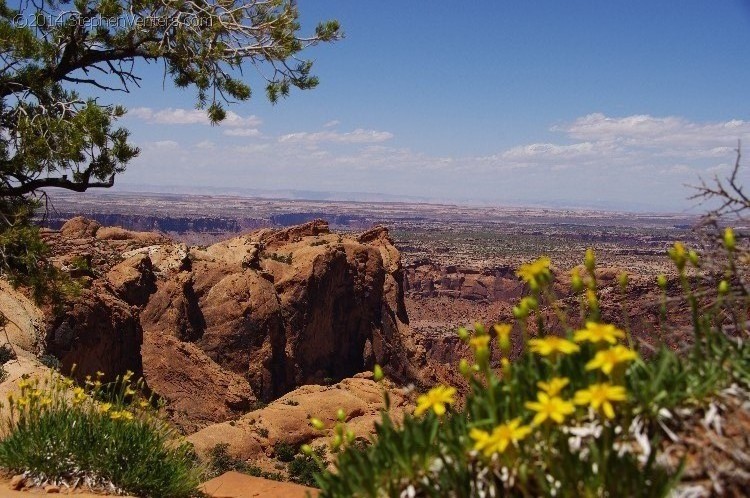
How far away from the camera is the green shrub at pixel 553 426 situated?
7.72ft

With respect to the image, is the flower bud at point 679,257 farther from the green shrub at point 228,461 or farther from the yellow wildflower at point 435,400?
the green shrub at point 228,461

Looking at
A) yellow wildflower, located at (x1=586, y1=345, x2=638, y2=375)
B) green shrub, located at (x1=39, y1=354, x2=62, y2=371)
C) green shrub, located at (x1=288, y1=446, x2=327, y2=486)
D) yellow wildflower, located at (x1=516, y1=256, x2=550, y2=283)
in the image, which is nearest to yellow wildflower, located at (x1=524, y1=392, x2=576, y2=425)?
yellow wildflower, located at (x1=586, y1=345, x2=638, y2=375)

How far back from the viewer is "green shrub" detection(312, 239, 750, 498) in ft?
7.72

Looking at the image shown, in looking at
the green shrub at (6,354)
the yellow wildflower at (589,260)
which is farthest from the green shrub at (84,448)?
the green shrub at (6,354)

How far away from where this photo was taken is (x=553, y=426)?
261cm

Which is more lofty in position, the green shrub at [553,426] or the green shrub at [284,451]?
the green shrub at [553,426]

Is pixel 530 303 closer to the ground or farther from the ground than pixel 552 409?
farther from the ground

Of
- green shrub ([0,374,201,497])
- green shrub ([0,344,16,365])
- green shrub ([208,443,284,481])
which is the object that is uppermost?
green shrub ([0,374,201,497])

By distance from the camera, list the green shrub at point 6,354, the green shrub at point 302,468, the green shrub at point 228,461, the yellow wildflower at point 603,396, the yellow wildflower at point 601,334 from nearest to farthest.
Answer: the yellow wildflower at point 603,396 < the yellow wildflower at point 601,334 < the green shrub at point 6,354 < the green shrub at point 228,461 < the green shrub at point 302,468

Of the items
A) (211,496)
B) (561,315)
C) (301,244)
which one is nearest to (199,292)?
(301,244)

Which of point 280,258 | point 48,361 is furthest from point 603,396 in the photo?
point 280,258

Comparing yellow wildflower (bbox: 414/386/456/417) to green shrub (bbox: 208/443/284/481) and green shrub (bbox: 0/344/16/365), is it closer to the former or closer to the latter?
green shrub (bbox: 0/344/16/365)

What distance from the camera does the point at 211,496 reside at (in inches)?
254

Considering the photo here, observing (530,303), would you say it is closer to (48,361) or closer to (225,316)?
(48,361)
